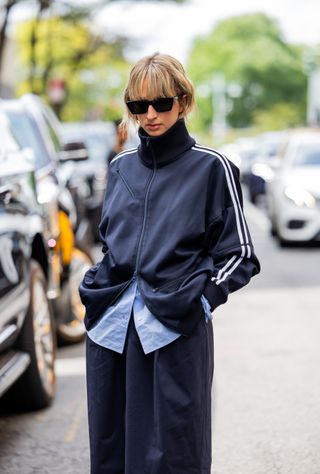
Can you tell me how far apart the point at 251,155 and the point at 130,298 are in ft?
102

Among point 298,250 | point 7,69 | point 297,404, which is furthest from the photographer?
point 7,69

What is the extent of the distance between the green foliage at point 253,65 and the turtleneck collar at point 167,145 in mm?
93539

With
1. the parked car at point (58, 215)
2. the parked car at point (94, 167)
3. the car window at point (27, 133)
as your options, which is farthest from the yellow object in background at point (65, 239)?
the parked car at point (94, 167)

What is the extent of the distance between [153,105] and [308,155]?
480 inches

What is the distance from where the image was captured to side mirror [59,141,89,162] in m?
8.98

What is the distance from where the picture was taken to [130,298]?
3518 millimetres

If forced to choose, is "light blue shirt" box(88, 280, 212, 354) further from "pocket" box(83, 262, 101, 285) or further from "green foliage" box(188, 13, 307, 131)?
"green foliage" box(188, 13, 307, 131)

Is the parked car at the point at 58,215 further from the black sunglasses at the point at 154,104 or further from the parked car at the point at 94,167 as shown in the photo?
the black sunglasses at the point at 154,104

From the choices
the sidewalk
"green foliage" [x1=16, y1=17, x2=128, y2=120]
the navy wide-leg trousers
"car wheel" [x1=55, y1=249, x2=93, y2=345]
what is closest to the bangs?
the navy wide-leg trousers

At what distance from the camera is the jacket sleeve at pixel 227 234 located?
3.47m

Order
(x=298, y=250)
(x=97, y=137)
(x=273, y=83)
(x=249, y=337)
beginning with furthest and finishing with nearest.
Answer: (x=273, y=83) < (x=97, y=137) < (x=298, y=250) < (x=249, y=337)

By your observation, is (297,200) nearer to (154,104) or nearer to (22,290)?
(22,290)

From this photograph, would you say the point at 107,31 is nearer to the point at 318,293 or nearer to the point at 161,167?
the point at 318,293

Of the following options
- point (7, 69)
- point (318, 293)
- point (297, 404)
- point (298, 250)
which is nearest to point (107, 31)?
point (7, 69)
